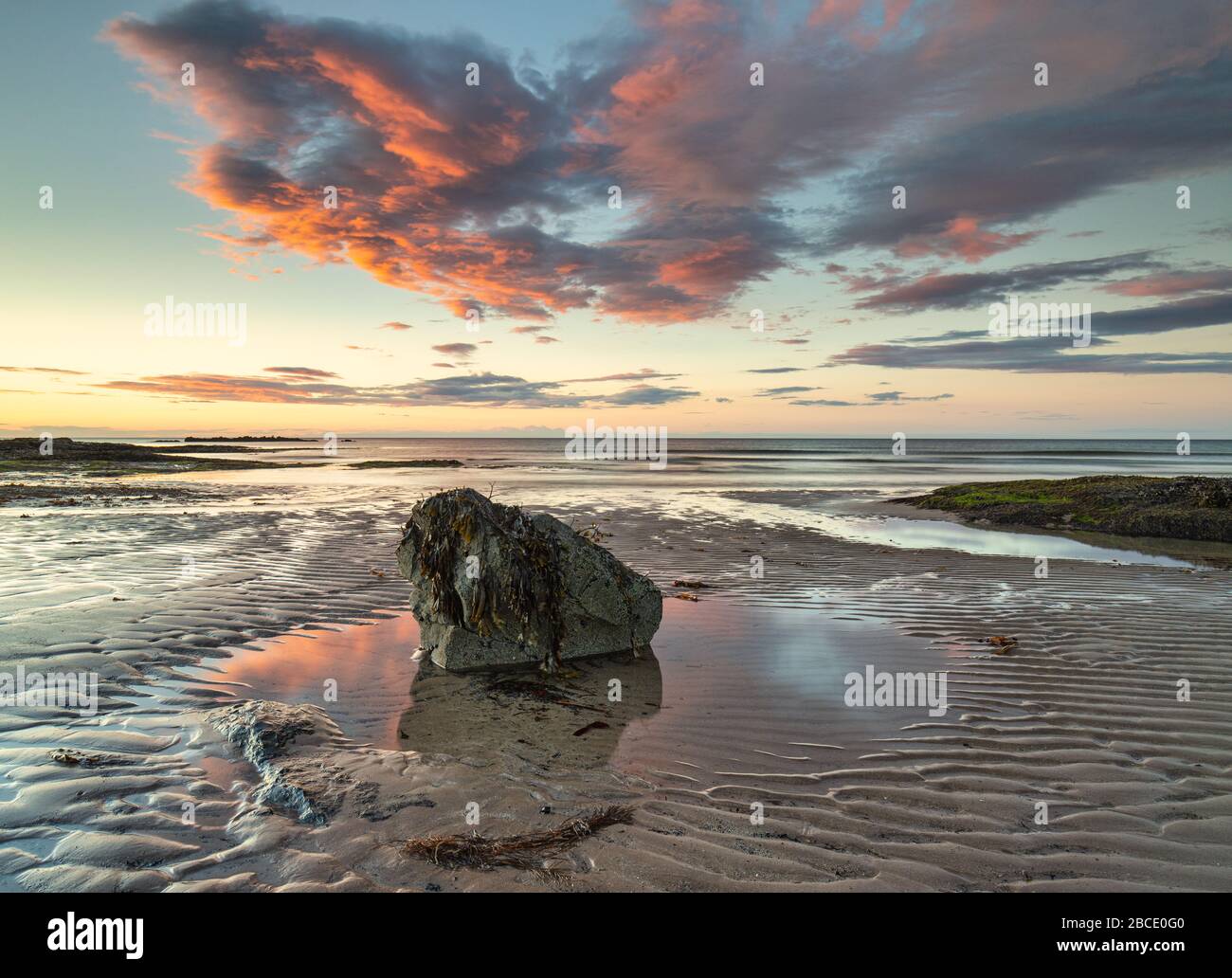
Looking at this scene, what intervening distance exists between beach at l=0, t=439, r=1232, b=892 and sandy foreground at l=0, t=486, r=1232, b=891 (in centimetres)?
3

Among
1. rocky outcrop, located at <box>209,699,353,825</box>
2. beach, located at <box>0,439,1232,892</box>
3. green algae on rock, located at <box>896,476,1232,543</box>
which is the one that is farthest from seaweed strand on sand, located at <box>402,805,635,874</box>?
green algae on rock, located at <box>896,476,1232,543</box>

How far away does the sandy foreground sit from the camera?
3807mm

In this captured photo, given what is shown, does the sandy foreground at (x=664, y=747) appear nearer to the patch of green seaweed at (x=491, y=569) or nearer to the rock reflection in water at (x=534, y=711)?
the rock reflection in water at (x=534, y=711)

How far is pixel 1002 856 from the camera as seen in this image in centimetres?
389

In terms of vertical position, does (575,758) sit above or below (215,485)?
below

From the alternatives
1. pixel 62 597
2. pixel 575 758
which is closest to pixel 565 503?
pixel 62 597

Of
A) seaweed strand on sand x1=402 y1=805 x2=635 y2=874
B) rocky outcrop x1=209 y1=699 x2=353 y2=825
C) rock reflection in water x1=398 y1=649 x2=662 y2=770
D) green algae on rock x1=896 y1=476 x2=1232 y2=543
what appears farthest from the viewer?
green algae on rock x1=896 y1=476 x2=1232 y2=543

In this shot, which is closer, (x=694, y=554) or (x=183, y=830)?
(x=183, y=830)

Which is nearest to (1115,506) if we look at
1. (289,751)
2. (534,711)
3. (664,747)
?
(664,747)

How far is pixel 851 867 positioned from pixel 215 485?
4033 cm

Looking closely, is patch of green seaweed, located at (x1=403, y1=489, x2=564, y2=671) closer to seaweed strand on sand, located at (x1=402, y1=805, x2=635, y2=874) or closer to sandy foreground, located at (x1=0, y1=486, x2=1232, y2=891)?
sandy foreground, located at (x1=0, y1=486, x2=1232, y2=891)

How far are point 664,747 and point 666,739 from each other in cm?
17

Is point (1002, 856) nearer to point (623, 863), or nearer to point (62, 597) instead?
point (623, 863)
